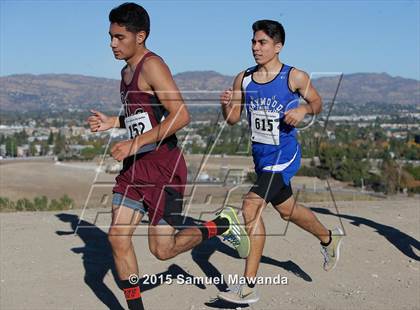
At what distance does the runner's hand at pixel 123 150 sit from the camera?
495 centimetres

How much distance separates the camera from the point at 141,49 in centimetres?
539

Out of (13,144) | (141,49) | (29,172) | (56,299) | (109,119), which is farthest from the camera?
(13,144)

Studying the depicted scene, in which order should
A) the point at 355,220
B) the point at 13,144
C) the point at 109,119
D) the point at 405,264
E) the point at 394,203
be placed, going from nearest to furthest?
the point at 109,119 < the point at 405,264 < the point at 355,220 < the point at 394,203 < the point at 13,144

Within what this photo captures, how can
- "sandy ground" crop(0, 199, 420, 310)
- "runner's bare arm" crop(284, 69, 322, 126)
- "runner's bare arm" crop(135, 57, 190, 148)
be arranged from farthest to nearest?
"sandy ground" crop(0, 199, 420, 310) < "runner's bare arm" crop(284, 69, 322, 126) < "runner's bare arm" crop(135, 57, 190, 148)

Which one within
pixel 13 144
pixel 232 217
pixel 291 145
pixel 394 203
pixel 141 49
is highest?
pixel 141 49

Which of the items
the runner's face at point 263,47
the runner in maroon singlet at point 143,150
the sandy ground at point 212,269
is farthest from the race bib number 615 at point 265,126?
the sandy ground at point 212,269

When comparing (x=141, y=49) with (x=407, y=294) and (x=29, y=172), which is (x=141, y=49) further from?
(x=29, y=172)

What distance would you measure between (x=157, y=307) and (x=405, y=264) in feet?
10.5

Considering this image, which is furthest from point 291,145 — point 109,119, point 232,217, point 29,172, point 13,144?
point 13,144

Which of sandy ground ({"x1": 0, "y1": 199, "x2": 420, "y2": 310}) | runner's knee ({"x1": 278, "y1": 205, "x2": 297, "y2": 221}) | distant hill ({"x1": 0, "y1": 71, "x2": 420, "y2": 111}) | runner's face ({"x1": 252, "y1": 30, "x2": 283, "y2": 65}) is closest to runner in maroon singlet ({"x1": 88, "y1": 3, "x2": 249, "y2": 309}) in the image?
sandy ground ({"x1": 0, "y1": 199, "x2": 420, "y2": 310})

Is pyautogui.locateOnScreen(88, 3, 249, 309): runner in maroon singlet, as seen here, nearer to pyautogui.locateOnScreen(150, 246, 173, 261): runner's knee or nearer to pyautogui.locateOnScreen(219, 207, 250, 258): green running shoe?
pyautogui.locateOnScreen(150, 246, 173, 261): runner's knee

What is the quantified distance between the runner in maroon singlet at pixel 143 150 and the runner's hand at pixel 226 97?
952 millimetres

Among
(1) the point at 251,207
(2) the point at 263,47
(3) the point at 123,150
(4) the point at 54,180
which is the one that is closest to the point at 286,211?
(1) the point at 251,207

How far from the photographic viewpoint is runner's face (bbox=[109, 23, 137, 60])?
17.3 feet
